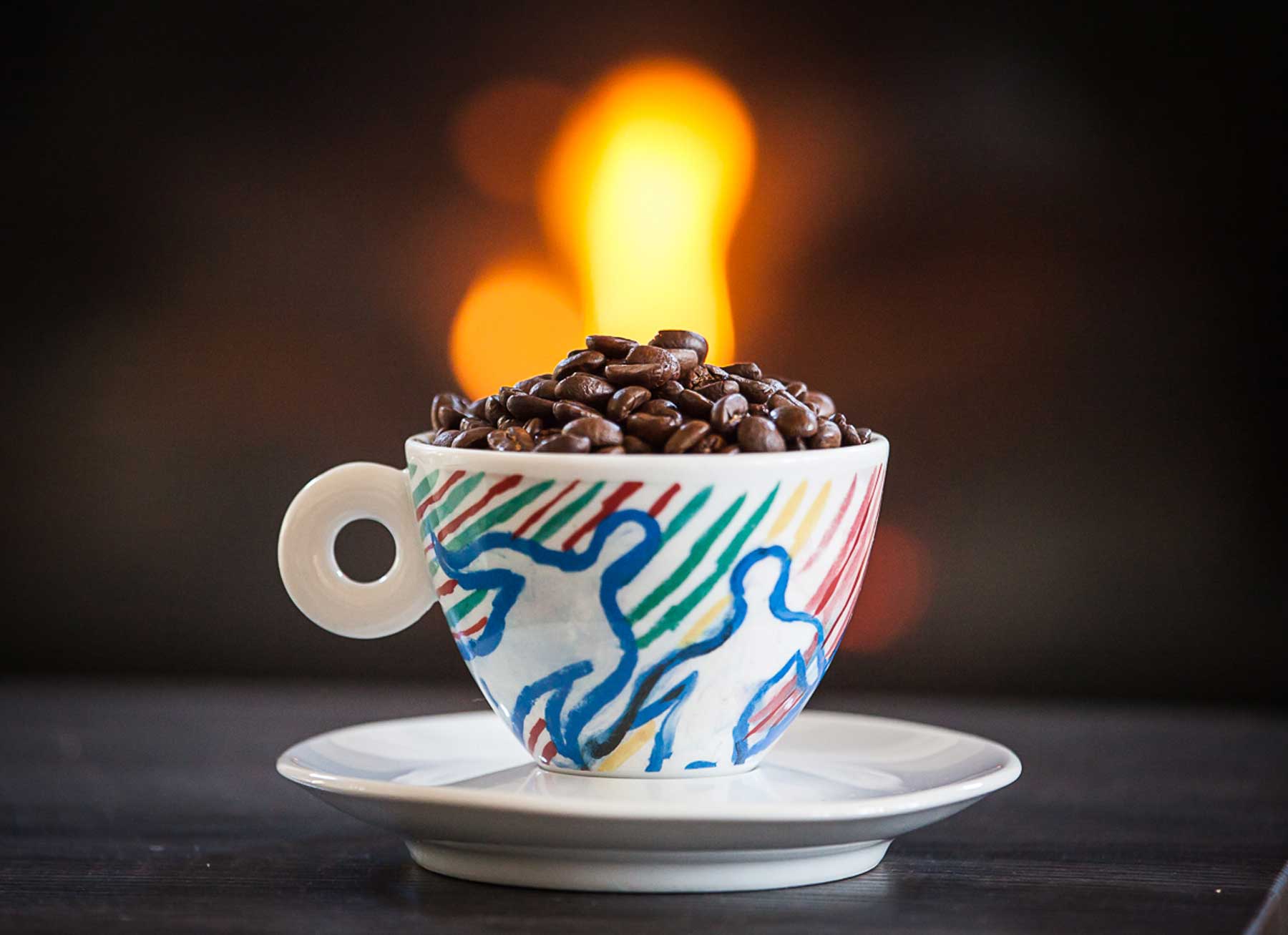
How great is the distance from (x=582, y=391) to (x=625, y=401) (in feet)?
0.08

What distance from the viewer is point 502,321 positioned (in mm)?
1495

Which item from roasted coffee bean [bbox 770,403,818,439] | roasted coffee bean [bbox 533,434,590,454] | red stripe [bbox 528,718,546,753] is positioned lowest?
red stripe [bbox 528,718,546,753]

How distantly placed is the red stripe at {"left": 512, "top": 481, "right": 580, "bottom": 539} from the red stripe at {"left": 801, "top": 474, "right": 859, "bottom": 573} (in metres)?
0.11

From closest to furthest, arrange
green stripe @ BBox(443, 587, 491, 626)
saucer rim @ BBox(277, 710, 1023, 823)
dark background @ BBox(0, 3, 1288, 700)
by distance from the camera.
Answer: saucer rim @ BBox(277, 710, 1023, 823), green stripe @ BBox(443, 587, 491, 626), dark background @ BBox(0, 3, 1288, 700)

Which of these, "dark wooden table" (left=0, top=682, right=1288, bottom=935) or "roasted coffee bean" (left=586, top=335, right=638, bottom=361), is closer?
"dark wooden table" (left=0, top=682, right=1288, bottom=935)

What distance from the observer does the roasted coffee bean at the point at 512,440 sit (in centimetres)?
61

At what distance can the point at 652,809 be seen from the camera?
20.8 inches

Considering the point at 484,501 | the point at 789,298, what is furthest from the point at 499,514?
the point at 789,298

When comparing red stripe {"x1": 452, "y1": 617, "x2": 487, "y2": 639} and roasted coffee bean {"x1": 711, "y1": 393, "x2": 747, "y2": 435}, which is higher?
roasted coffee bean {"x1": 711, "y1": 393, "x2": 747, "y2": 435}

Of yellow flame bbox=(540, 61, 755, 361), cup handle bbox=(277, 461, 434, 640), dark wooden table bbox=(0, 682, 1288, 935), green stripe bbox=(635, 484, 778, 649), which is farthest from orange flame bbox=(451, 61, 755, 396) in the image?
green stripe bbox=(635, 484, 778, 649)

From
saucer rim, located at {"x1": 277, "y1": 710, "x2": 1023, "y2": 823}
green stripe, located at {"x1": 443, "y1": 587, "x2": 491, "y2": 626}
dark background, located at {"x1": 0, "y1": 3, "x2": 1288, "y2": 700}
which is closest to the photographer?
saucer rim, located at {"x1": 277, "y1": 710, "x2": 1023, "y2": 823}

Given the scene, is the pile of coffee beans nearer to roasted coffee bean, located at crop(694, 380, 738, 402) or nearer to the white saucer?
roasted coffee bean, located at crop(694, 380, 738, 402)

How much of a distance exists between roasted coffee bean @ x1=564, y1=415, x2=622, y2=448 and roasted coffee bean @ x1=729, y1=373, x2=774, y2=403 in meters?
0.07

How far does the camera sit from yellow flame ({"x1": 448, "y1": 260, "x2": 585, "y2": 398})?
148 cm
